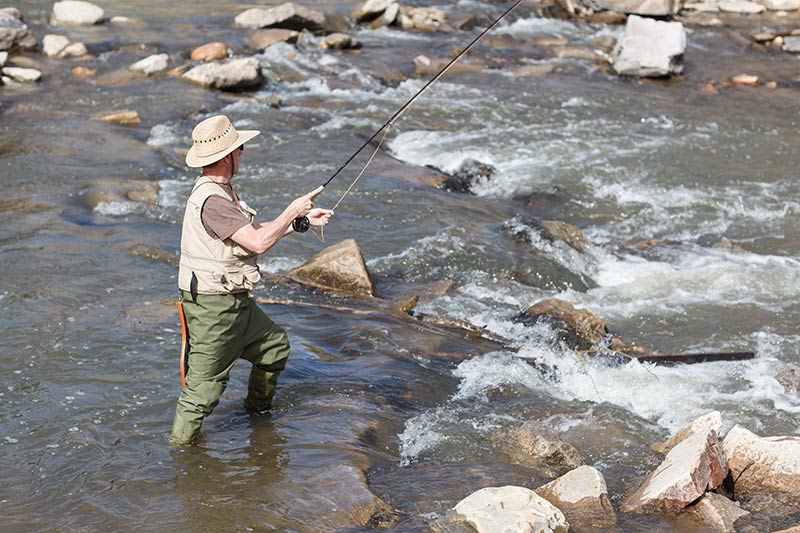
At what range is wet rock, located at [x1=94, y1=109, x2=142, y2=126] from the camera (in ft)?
43.6

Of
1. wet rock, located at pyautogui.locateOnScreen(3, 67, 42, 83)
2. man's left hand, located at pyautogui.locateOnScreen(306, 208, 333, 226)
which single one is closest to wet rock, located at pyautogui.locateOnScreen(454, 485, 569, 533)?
man's left hand, located at pyautogui.locateOnScreen(306, 208, 333, 226)

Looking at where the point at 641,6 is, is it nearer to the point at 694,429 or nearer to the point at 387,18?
the point at 387,18

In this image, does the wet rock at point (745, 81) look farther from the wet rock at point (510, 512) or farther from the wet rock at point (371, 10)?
the wet rock at point (510, 512)

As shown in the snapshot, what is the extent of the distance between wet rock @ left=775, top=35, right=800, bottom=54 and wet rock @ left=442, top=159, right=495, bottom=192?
34.0ft

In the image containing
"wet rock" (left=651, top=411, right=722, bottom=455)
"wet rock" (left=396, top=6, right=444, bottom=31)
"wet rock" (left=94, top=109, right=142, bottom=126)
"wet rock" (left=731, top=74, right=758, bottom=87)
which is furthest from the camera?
"wet rock" (left=396, top=6, right=444, bottom=31)

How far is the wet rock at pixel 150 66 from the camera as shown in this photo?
15695mm

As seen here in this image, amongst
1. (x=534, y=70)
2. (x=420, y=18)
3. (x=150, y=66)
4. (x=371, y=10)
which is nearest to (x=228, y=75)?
(x=150, y=66)

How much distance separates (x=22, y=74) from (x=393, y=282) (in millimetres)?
8779

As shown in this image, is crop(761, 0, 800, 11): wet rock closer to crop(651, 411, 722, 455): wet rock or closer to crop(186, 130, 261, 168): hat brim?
crop(651, 411, 722, 455): wet rock

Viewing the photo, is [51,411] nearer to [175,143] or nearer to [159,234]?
[159,234]

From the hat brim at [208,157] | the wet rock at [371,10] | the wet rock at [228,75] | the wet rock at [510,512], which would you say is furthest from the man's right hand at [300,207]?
the wet rock at [371,10]

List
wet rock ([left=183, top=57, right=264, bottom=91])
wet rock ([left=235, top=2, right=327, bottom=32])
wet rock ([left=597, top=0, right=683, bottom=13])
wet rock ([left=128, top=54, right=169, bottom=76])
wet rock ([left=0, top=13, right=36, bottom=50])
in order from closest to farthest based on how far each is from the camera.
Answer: wet rock ([left=183, top=57, right=264, bottom=91]) → wet rock ([left=128, top=54, right=169, bottom=76]) → wet rock ([left=0, top=13, right=36, bottom=50]) → wet rock ([left=235, top=2, right=327, bottom=32]) → wet rock ([left=597, top=0, right=683, bottom=13])

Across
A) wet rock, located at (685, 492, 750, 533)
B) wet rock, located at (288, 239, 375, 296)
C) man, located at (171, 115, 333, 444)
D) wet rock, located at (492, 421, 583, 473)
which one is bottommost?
wet rock, located at (288, 239, 375, 296)

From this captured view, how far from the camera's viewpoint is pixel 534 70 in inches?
A: 686
